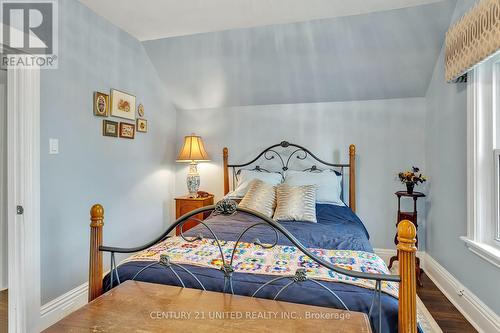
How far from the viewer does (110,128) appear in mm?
2674

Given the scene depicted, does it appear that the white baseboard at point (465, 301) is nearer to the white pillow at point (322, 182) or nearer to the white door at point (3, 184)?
the white pillow at point (322, 182)

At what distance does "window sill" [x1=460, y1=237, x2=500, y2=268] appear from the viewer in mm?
1777

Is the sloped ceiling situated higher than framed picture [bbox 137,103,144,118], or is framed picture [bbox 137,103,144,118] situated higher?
the sloped ceiling

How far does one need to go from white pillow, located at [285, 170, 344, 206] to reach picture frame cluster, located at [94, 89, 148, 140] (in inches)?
68.7

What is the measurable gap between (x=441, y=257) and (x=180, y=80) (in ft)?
11.1

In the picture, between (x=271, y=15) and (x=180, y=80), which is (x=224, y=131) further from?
(x=271, y=15)

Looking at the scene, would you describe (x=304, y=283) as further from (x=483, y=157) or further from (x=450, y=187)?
(x=450, y=187)

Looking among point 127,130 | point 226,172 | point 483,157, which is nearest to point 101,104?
point 127,130

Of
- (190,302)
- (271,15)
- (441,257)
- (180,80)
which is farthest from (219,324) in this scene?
(180,80)

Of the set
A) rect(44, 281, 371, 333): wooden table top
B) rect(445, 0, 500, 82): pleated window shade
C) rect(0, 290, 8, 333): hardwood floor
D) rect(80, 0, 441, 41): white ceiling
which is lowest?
rect(0, 290, 8, 333): hardwood floor

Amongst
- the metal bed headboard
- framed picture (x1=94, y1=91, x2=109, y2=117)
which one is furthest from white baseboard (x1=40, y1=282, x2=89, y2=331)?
the metal bed headboard

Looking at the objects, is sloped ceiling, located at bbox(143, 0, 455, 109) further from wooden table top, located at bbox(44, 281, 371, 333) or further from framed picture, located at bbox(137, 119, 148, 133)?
wooden table top, located at bbox(44, 281, 371, 333)

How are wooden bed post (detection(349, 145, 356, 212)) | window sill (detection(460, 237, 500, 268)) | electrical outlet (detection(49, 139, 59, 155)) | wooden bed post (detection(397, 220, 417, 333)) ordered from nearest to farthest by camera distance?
wooden bed post (detection(397, 220, 417, 333))
window sill (detection(460, 237, 500, 268))
electrical outlet (detection(49, 139, 59, 155))
wooden bed post (detection(349, 145, 356, 212))

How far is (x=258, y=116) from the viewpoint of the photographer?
363cm
